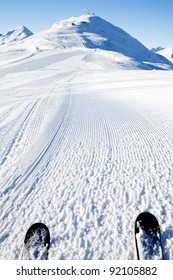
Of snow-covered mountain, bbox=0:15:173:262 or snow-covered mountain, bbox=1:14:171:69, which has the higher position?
snow-covered mountain, bbox=1:14:171:69

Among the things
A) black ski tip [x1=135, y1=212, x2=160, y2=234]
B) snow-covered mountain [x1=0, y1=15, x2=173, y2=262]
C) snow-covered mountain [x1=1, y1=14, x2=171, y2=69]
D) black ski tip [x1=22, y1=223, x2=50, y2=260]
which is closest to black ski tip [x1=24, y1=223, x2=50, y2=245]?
black ski tip [x1=22, y1=223, x2=50, y2=260]

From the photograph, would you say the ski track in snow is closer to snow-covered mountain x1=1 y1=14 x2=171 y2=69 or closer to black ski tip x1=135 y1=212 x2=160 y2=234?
black ski tip x1=135 y1=212 x2=160 y2=234

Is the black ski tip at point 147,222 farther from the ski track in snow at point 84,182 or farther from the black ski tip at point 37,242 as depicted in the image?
the black ski tip at point 37,242

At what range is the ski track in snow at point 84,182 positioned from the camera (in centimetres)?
580

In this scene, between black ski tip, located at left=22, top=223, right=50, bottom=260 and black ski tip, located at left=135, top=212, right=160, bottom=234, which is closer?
black ski tip, located at left=22, top=223, right=50, bottom=260

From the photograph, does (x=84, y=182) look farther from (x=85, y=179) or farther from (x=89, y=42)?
(x=89, y=42)

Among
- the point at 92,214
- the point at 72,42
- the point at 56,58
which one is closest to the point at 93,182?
the point at 92,214

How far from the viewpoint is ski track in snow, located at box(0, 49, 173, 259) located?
229 inches

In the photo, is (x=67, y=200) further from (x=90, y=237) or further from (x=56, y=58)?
(x=56, y=58)

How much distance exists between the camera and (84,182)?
8047 mm

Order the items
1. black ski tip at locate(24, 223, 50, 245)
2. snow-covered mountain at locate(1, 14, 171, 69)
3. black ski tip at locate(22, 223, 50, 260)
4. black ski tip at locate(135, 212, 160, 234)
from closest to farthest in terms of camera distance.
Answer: black ski tip at locate(22, 223, 50, 260) < black ski tip at locate(24, 223, 50, 245) < black ski tip at locate(135, 212, 160, 234) < snow-covered mountain at locate(1, 14, 171, 69)

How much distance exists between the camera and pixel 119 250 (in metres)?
5.50

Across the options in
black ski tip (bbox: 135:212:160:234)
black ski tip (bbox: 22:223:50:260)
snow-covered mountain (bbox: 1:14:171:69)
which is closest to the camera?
black ski tip (bbox: 22:223:50:260)

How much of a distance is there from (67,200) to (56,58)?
86003mm
